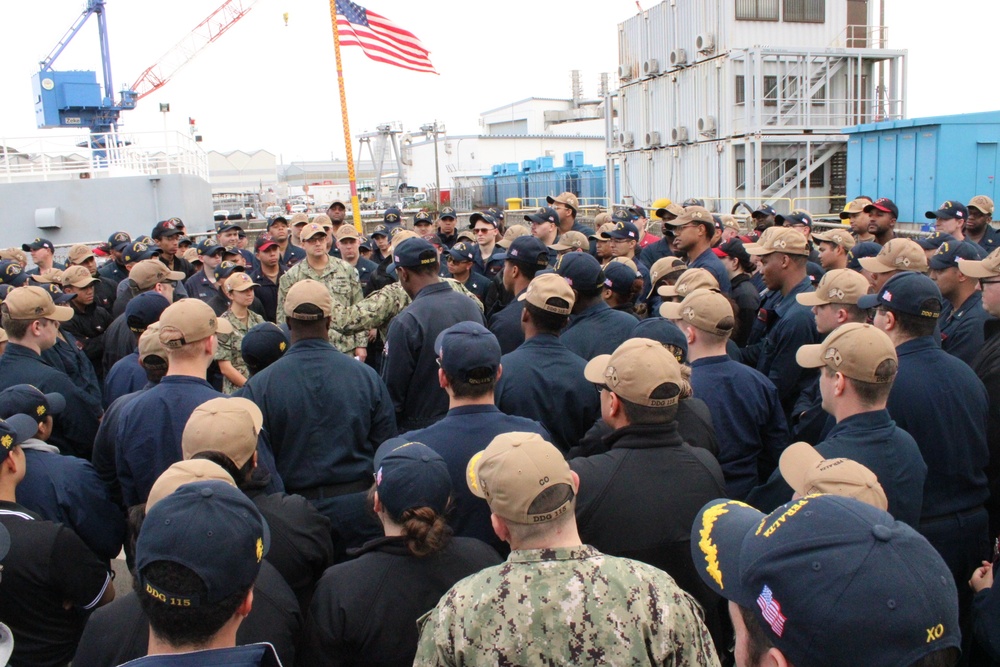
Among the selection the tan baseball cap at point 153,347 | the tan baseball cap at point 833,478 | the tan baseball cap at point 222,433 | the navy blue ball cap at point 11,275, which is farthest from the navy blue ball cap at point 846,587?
the navy blue ball cap at point 11,275

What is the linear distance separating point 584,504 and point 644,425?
428 millimetres

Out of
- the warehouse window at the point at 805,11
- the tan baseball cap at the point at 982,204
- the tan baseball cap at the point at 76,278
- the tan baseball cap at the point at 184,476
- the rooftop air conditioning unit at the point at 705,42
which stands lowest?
the tan baseball cap at the point at 184,476

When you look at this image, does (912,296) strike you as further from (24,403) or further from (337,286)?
(337,286)

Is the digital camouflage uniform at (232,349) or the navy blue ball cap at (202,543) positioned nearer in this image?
the navy blue ball cap at (202,543)

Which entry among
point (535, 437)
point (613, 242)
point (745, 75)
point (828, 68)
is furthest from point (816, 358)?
point (828, 68)

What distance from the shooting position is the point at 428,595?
2580 mm

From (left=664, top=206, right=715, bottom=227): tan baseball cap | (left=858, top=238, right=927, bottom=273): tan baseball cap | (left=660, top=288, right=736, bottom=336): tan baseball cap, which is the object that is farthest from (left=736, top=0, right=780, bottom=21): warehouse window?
(left=660, top=288, right=736, bottom=336): tan baseball cap

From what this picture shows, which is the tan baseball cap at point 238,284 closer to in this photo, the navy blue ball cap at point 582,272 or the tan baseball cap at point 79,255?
the navy blue ball cap at point 582,272

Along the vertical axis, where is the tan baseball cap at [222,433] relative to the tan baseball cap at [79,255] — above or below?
below

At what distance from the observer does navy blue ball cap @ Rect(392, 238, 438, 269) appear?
209 inches

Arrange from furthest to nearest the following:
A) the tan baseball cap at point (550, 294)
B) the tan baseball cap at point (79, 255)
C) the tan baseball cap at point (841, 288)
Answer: the tan baseball cap at point (79, 255), the tan baseball cap at point (841, 288), the tan baseball cap at point (550, 294)

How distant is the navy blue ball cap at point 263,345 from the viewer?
4535 millimetres

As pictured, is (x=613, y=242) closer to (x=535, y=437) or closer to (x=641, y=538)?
(x=641, y=538)

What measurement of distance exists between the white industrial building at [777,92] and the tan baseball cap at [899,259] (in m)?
18.9
